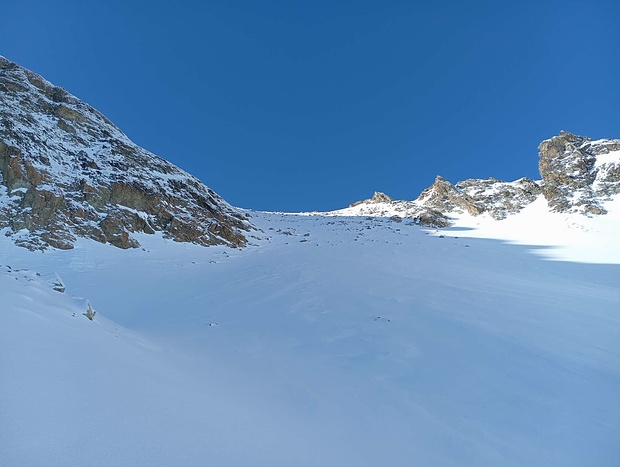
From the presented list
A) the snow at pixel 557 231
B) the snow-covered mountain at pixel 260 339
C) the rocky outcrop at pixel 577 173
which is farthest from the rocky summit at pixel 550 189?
the snow-covered mountain at pixel 260 339

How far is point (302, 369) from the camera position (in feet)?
22.8

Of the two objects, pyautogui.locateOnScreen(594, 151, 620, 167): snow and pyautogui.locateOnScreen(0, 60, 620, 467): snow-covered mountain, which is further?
pyautogui.locateOnScreen(594, 151, 620, 167): snow

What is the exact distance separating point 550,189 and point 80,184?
51.3m

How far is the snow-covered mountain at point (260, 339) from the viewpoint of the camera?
11.3 ft

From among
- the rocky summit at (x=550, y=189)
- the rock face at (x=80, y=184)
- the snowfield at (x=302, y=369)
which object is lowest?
the snowfield at (x=302, y=369)

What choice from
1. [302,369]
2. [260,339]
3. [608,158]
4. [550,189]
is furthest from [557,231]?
[302,369]

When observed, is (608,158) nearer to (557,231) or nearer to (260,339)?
(557,231)

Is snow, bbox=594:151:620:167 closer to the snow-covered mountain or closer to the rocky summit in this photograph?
the rocky summit

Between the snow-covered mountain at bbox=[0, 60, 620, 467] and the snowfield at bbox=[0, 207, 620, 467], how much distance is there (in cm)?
3

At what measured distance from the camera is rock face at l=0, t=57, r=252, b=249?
60.9 ft

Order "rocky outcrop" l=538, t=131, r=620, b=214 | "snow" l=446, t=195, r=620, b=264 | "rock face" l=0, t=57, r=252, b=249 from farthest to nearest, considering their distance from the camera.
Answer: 1. "rocky outcrop" l=538, t=131, r=620, b=214
2. "snow" l=446, t=195, r=620, b=264
3. "rock face" l=0, t=57, r=252, b=249

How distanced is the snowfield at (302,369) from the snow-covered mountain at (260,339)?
0.03 m

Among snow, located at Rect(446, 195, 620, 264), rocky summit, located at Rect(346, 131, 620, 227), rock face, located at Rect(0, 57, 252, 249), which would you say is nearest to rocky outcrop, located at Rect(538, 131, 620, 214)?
rocky summit, located at Rect(346, 131, 620, 227)

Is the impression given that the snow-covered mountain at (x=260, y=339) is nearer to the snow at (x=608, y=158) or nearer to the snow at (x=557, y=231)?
the snow at (x=557, y=231)
